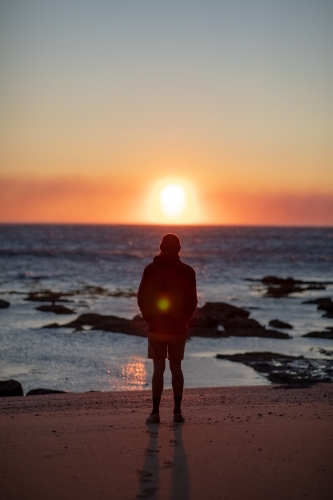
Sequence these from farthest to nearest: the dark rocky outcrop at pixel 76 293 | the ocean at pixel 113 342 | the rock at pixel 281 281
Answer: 1. the rock at pixel 281 281
2. the dark rocky outcrop at pixel 76 293
3. the ocean at pixel 113 342

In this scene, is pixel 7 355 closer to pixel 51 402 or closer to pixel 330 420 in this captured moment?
pixel 51 402

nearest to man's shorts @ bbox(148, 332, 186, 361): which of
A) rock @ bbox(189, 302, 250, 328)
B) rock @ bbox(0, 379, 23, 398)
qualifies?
rock @ bbox(0, 379, 23, 398)

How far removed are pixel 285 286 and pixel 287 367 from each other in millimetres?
22778

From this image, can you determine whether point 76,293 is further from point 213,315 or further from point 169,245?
point 169,245

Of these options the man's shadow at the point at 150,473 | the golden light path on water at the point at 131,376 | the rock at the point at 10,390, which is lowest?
the golden light path on water at the point at 131,376

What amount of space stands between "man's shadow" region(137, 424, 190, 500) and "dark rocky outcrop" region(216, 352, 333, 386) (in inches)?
220

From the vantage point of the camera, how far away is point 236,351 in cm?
1518

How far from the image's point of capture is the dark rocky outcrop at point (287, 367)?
454 inches

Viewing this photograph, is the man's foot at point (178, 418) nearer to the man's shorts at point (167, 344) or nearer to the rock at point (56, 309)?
the man's shorts at point (167, 344)

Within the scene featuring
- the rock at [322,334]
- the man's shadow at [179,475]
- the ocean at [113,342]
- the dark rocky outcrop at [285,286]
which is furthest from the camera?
the dark rocky outcrop at [285,286]

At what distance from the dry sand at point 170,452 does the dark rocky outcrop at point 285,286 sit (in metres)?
24.2

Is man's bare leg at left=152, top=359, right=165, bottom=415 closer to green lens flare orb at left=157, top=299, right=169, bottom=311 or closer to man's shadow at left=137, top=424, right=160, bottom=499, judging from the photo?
green lens flare orb at left=157, top=299, right=169, bottom=311

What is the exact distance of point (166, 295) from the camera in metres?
6.65

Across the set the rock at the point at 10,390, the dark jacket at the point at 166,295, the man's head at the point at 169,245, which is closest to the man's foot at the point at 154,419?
the dark jacket at the point at 166,295
